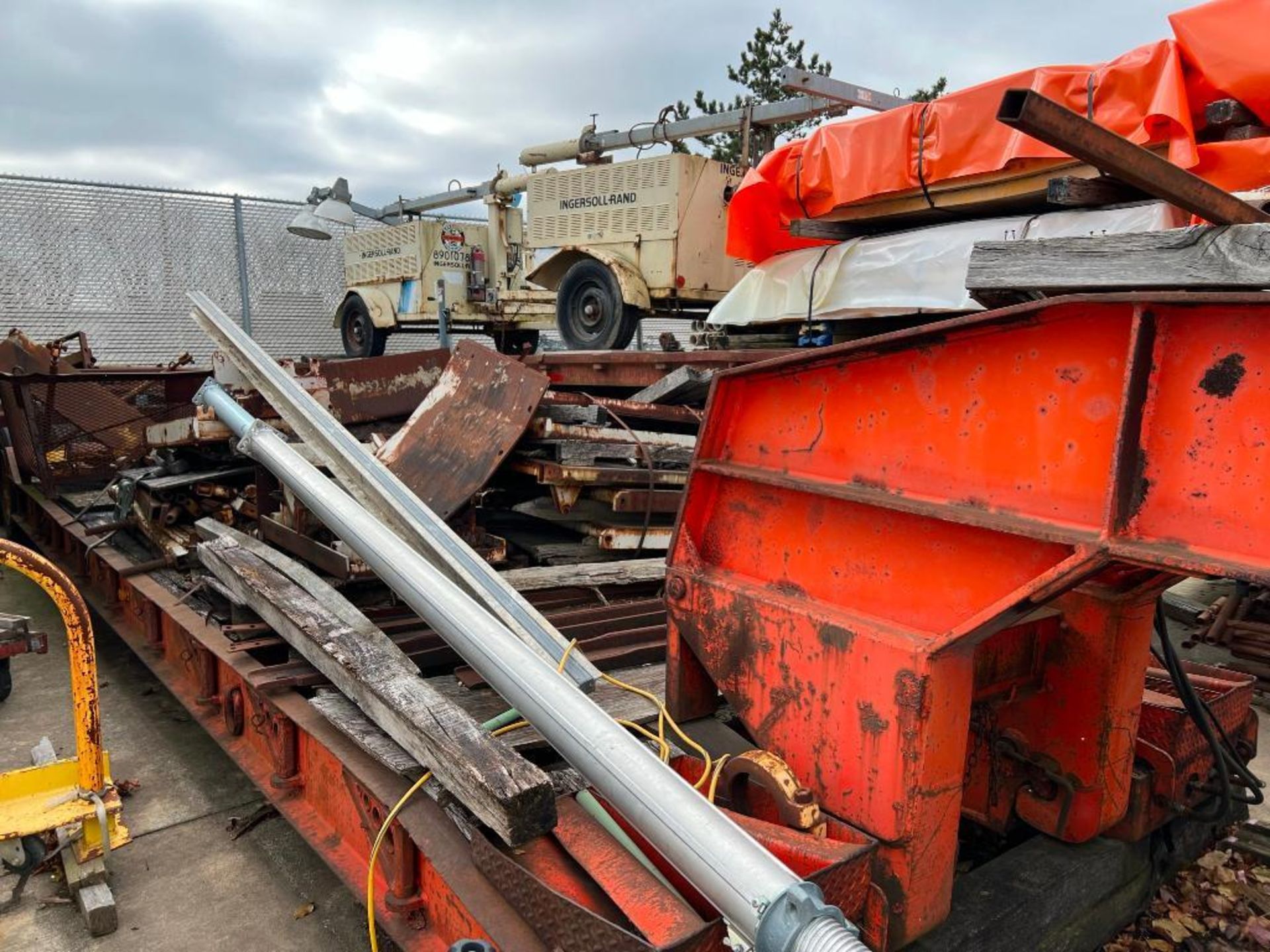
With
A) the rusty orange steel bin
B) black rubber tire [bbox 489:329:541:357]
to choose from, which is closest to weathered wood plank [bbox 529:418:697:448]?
the rusty orange steel bin

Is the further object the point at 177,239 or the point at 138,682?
the point at 177,239

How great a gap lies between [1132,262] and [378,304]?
557 inches

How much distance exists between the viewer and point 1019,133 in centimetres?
482

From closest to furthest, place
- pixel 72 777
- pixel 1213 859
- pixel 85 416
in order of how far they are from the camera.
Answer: pixel 72 777 → pixel 1213 859 → pixel 85 416

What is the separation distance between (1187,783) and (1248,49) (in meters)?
3.95

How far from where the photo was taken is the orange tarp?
14.6 ft

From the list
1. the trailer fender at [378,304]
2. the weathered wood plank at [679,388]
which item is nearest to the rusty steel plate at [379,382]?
the weathered wood plank at [679,388]

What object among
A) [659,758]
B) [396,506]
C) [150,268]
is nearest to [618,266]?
[396,506]

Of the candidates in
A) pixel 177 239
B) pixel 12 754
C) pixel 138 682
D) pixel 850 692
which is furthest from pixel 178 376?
pixel 177 239

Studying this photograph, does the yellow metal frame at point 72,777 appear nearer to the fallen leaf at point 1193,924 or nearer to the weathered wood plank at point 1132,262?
the weathered wood plank at point 1132,262

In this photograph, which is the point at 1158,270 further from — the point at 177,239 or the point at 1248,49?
the point at 177,239

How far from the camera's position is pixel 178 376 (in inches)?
261

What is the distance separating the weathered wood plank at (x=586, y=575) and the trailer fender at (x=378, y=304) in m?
11.1

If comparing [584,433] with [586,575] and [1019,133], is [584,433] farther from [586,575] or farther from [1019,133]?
[1019,133]
